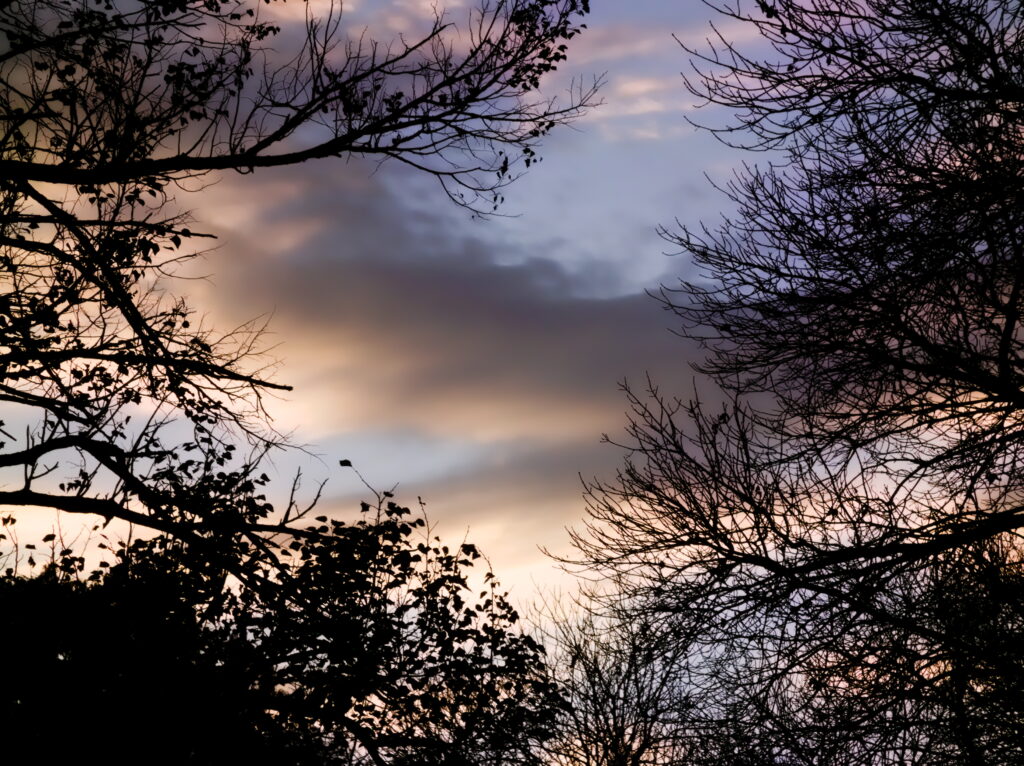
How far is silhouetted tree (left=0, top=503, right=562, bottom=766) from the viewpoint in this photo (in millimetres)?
7949

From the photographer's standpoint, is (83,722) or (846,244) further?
(83,722)

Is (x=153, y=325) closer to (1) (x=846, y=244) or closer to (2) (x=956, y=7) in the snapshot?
(1) (x=846, y=244)

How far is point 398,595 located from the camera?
9.16 m

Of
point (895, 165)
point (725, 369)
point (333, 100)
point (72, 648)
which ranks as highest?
point (333, 100)

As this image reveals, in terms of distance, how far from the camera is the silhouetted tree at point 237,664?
7.95 meters

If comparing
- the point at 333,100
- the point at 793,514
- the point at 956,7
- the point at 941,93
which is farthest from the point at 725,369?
the point at 333,100

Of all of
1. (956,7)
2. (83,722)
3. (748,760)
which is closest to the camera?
(956,7)

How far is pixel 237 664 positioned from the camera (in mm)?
8281

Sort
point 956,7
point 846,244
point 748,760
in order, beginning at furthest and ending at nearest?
point 748,760 < point 846,244 < point 956,7

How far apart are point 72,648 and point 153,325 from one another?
303 cm

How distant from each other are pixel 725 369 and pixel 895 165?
2298 millimetres

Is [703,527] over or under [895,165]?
under

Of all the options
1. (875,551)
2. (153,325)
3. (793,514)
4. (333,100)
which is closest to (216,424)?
(153,325)

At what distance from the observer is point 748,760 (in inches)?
333
